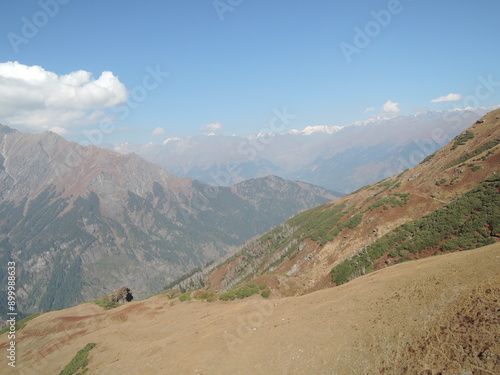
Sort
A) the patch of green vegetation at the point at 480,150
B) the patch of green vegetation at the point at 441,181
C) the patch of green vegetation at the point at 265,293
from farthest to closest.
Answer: the patch of green vegetation at the point at 480,150, the patch of green vegetation at the point at 441,181, the patch of green vegetation at the point at 265,293

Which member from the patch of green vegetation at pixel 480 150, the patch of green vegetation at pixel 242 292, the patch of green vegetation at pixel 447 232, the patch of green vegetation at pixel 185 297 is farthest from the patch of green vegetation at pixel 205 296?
the patch of green vegetation at pixel 480 150

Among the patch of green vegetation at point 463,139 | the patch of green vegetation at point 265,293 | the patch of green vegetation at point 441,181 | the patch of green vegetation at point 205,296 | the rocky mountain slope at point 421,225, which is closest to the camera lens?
the rocky mountain slope at point 421,225

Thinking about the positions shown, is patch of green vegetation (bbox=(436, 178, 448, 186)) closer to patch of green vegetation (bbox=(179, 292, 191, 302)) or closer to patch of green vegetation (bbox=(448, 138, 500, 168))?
patch of green vegetation (bbox=(448, 138, 500, 168))

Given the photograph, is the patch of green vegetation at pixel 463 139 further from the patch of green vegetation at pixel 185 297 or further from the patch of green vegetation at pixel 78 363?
the patch of green vegetation at pixel 78 363

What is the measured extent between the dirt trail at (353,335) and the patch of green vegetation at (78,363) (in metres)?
0.77

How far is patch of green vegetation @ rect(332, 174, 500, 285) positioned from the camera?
32.8 m

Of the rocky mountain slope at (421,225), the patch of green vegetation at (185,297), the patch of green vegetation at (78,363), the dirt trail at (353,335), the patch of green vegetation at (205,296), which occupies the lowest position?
the rocky mountain slope at (421,225)

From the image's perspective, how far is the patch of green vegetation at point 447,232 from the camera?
108ft

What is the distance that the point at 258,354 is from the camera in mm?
20203

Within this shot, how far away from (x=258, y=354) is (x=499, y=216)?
31.9 meters

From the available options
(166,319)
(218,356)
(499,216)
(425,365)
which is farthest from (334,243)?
(425,365)

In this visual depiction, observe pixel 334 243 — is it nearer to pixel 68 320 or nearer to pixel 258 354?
pixel 258 354

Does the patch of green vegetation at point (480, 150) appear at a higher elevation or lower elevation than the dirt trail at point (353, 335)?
lower

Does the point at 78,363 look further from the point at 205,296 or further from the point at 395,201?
the point at 395,201
